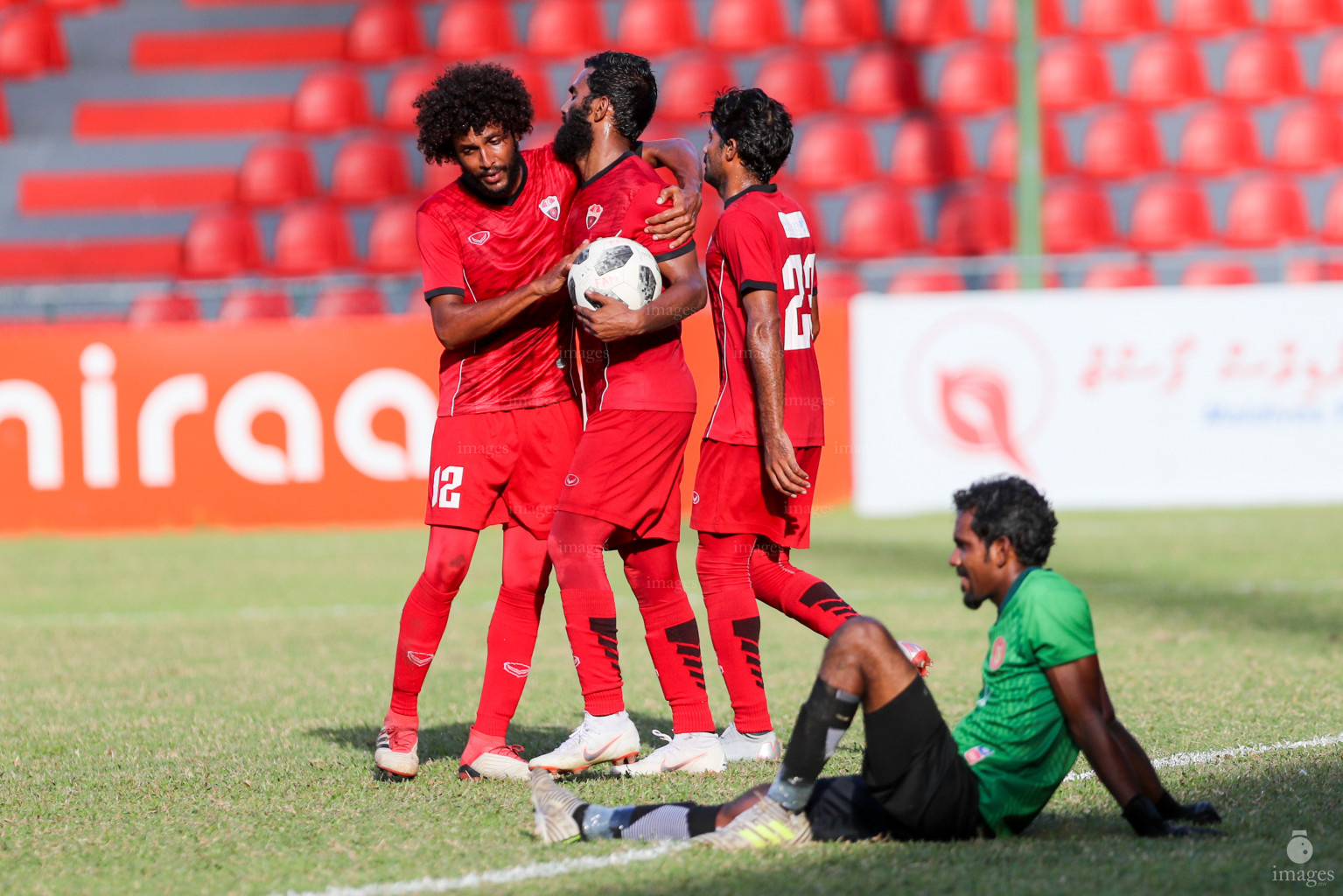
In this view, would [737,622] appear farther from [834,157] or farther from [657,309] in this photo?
[834,157]

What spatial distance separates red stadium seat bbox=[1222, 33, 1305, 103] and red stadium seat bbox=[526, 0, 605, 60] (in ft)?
24.8

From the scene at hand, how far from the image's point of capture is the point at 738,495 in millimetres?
4551

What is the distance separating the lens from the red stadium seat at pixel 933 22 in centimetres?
1800

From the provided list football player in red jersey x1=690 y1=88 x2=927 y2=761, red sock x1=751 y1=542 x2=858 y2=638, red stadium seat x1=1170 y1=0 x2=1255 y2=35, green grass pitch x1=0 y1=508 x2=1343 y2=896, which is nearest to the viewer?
green grass pitch x1=0 y1=508 x2=1343 y2=896

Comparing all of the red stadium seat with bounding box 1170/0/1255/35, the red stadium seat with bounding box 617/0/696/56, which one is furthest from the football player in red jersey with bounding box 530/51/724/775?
the red stadium seat with bounding box 1170/0/1255/35

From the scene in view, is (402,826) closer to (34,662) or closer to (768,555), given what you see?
(768,555)

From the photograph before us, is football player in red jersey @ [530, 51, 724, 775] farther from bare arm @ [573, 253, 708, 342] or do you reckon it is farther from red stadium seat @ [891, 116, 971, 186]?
red stadium seat @ [891, 116, 971, 186]

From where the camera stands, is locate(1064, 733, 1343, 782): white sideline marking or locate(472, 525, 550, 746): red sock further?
locate(472, 525, 550, 746): red sock

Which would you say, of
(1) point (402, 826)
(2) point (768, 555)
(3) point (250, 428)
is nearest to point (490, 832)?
(1) point (402, 826)

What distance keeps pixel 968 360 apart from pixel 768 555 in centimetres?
719

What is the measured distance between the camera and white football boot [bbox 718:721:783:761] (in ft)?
14.7

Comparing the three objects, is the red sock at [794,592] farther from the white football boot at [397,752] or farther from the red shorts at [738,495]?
the white football boot at [397,752]

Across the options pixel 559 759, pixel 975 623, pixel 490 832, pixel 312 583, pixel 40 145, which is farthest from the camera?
pixel 40 145

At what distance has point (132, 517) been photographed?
11.3 metres
